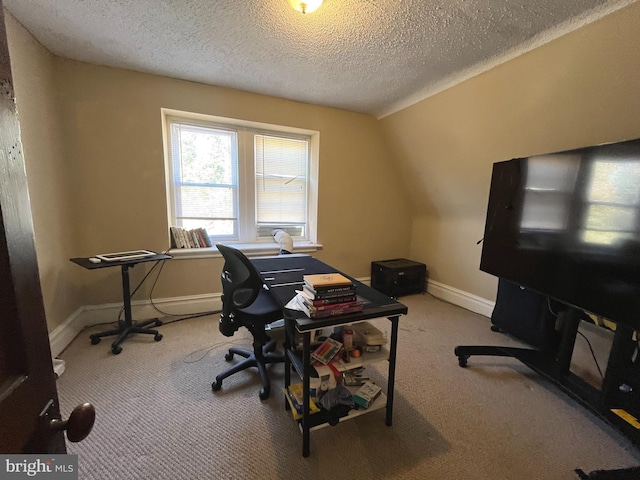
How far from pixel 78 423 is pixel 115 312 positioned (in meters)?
2.51

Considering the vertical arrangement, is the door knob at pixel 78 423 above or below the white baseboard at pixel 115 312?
above

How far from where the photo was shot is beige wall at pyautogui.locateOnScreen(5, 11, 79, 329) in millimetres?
Answer: 1731

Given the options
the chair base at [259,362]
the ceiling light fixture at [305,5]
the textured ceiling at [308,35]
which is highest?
the textured ceiling at [308,35]

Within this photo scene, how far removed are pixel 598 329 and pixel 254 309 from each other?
8.45 ft

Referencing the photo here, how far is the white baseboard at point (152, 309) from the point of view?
210 cm

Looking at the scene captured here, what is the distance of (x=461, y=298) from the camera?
311 centimetres

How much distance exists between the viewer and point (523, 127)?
2.03 metres

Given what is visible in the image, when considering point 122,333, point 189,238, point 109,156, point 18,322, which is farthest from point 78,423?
point 109,156

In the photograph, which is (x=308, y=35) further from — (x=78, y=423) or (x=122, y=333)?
(x=122, y=333)

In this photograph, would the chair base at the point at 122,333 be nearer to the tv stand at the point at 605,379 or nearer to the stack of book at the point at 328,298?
the stack of book at the point at 328,298

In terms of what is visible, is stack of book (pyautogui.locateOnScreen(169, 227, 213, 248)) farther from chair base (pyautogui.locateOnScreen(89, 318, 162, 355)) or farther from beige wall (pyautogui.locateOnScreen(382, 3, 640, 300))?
beige wall (pyautogui.locateOnScreen(382, 3, 640, 300))

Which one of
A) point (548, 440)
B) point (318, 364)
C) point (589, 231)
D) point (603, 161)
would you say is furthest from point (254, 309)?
point (603, 161)

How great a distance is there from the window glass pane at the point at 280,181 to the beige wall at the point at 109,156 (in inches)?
10.9

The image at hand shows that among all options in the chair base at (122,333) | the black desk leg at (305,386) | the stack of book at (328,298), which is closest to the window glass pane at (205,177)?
the chair base at (122,333)
